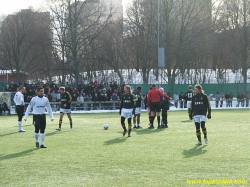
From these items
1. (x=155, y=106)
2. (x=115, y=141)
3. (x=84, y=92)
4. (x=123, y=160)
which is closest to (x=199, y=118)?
(x=115, y=141)

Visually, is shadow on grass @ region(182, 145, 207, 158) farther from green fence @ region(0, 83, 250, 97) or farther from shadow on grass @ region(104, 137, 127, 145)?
green fence @ region(0, 83, 250, 97)

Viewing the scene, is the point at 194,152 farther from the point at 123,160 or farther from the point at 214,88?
the point at 214,88

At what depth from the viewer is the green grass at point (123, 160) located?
806 centimetres

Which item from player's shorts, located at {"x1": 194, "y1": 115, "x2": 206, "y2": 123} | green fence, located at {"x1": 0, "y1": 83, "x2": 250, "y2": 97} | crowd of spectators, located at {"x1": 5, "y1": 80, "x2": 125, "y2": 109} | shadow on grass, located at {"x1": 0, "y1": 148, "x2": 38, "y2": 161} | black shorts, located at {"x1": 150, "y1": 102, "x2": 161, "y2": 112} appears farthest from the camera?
green fence, located at {"x1": 0, "y1": 83, "x2": 250, "y2": 97}

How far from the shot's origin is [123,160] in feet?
33.4

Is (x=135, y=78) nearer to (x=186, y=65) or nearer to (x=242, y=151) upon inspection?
(x=186, y=65)

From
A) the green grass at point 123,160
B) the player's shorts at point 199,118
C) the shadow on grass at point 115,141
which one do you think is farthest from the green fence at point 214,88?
the player's shorts at point 199,118

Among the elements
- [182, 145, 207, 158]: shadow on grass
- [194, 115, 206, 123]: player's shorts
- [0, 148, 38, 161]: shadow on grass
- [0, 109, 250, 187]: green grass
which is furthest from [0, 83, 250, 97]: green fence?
[0, 148, 38, 161]: shadow on grass

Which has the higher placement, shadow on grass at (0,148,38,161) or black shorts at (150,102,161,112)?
black shorts at (150,102,161,112)

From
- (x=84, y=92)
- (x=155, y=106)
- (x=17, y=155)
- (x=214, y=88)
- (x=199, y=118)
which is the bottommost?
(x=17, y=155)

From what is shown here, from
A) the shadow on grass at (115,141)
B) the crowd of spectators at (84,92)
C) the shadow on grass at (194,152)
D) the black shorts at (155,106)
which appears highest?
the crowd of spectators at (84,92)

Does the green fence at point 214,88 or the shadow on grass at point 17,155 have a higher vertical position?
the green fence at point 214,88

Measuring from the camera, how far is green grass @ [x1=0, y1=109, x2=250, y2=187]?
8.06 meters

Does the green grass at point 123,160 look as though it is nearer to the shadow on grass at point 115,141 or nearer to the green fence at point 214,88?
the shadow on grass at point 115,141
